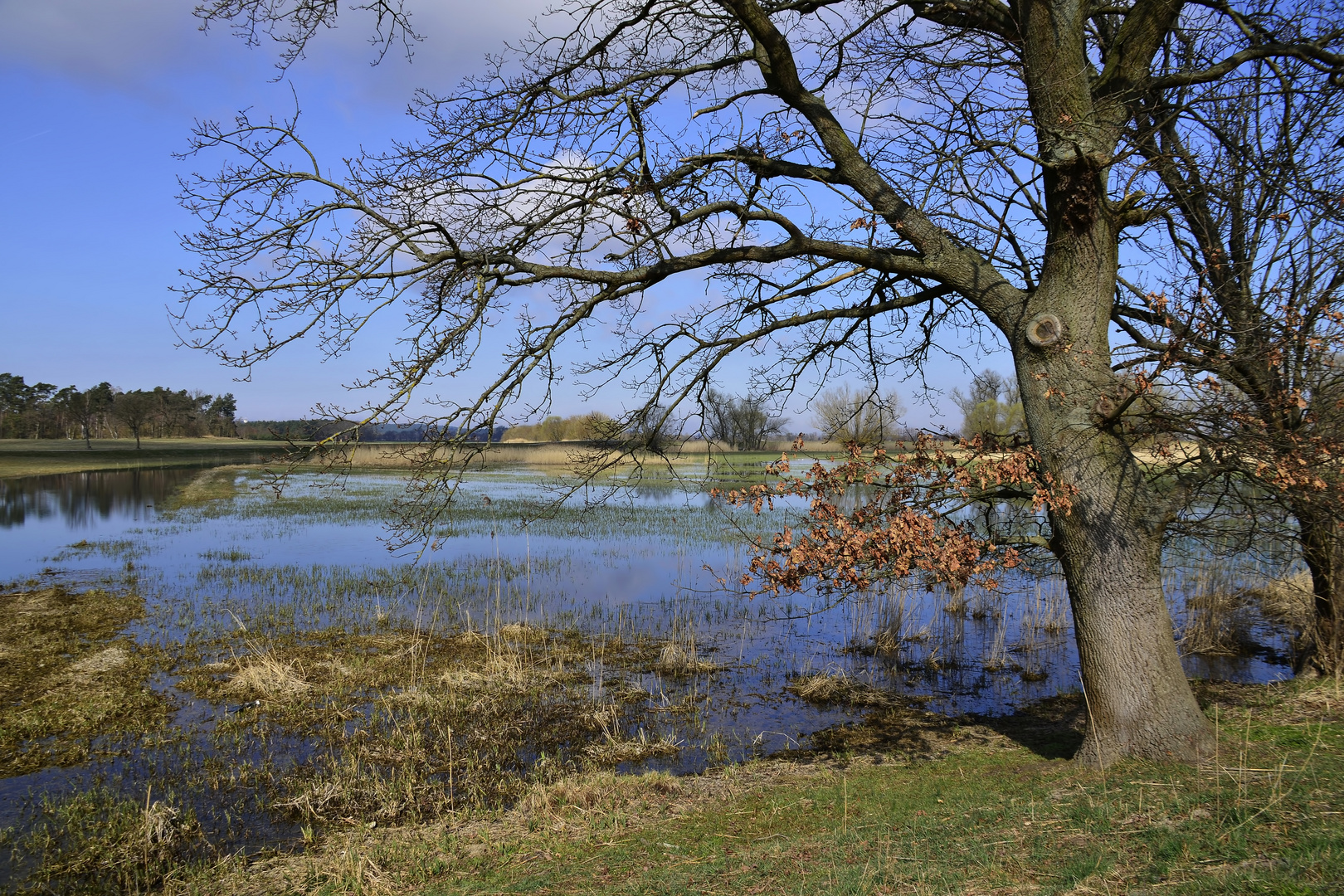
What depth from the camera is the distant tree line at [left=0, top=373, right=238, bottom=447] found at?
2776 inches

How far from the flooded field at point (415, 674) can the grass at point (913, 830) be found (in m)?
0.91

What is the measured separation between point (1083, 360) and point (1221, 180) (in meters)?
3.23

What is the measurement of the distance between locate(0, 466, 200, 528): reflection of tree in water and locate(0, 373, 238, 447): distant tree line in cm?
2396

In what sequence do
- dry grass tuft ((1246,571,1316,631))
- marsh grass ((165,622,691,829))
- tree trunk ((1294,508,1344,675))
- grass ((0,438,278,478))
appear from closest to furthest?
marsh grass ((165,622,691,829)) → tree trunk ((1294,508,1344,675)) → dry grass tuft ((1246,571,1316,631)) → grass ((0,438,278,478))

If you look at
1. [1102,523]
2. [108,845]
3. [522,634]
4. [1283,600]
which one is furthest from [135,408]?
[1102,523]

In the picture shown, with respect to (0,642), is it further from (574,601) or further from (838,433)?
(838,433)

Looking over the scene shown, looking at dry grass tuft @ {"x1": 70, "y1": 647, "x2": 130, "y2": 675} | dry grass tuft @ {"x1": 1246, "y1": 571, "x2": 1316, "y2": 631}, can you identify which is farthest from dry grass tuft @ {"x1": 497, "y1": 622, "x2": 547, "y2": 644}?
dry grass tuft @ {"x1": 1246, "y1": 571, "x2": 1316, "y2": 631}

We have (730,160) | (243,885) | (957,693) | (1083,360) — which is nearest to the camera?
(243,885)

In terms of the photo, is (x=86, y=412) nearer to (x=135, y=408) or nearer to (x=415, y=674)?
(x=135, y=408)

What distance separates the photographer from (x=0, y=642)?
11719 millimetres

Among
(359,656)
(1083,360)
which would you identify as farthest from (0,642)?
(1083,360)

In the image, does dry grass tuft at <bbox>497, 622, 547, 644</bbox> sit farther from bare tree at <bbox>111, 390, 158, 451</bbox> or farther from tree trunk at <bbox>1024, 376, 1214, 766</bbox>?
bare tree at <bbox>111, 390, 158, 451</bbox>

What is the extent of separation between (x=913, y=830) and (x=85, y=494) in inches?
1692

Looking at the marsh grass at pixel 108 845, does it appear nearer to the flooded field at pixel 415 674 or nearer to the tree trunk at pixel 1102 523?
the flooded field at pixel 415 674
